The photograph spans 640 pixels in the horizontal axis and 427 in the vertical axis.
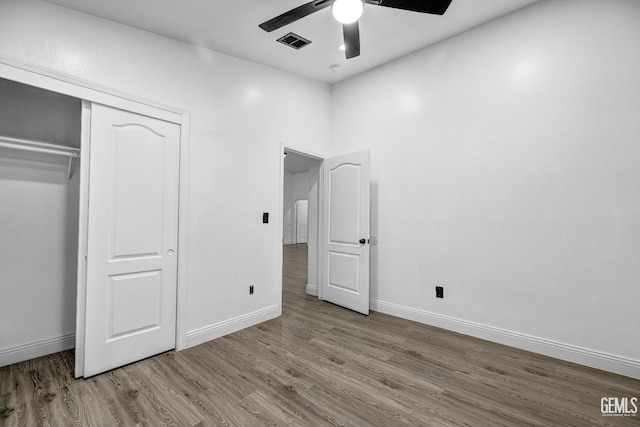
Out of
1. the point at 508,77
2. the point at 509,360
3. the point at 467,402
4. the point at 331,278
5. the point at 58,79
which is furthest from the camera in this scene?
the point at 331,278

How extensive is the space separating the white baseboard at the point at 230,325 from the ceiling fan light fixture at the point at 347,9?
2.93 metres

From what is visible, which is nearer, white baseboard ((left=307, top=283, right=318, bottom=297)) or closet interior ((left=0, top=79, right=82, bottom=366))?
closet interior ((left=0, top=79, right=82, bottom=366))

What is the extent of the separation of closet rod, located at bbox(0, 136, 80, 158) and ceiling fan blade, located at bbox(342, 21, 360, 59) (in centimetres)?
246

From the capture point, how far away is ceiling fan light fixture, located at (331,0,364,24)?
1.90m

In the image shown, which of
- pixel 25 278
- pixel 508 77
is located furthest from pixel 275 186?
pixel 508 77

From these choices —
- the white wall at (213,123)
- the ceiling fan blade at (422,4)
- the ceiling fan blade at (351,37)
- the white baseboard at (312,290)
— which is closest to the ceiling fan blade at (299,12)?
the ceiling fan blade at (351,37)

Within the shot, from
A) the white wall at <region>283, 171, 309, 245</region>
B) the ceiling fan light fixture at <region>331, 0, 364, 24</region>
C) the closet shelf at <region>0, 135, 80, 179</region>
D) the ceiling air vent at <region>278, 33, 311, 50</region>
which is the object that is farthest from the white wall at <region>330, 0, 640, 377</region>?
the white wall at <region>283, 171, 309, 245</region>

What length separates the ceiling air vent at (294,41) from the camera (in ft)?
9.24

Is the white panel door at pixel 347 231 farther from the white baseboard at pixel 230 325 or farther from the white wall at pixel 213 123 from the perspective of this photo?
the white baseboard at pixel 230 325

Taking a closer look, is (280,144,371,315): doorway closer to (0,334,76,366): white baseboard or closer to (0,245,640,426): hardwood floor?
(0,245,640,426): hardwood floor

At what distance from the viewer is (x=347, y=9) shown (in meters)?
1.92

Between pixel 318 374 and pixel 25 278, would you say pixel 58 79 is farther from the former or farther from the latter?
pixel 318 374

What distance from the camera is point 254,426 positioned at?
1.68 meters

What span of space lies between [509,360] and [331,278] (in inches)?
84.9
